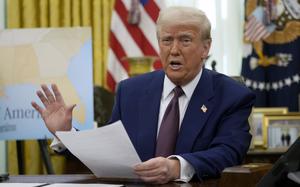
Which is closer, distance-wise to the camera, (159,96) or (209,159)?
(209,159)

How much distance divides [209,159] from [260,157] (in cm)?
212

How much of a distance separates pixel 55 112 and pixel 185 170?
56cm

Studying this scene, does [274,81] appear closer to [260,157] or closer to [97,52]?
[260,157]

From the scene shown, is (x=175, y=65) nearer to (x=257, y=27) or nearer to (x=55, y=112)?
(x=55, y=112)

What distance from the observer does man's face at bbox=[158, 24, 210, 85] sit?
2.53 meters

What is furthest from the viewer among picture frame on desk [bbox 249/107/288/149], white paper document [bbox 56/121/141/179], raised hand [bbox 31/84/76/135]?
picture frame on desk [bbox 249/107/288/149]

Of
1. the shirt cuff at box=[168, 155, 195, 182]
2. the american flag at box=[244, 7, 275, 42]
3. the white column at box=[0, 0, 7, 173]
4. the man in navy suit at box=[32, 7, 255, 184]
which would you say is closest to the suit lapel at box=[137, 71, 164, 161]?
the man in navy suit at box=[32, 7, 255, 184]

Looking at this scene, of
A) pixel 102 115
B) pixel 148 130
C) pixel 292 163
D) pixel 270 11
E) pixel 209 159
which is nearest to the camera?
pixel 292 163

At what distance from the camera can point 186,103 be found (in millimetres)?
2547

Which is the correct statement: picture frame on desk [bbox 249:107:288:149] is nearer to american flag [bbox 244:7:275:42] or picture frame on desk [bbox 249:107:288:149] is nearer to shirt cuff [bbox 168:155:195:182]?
american flag [bbox 244:7:275:42]

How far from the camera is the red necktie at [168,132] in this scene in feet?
7.97

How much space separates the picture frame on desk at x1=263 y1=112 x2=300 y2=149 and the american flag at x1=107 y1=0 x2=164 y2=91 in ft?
4.23

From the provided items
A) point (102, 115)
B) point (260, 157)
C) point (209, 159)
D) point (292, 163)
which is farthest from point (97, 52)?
point (292, 163)

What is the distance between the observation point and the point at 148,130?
8.23 feet
